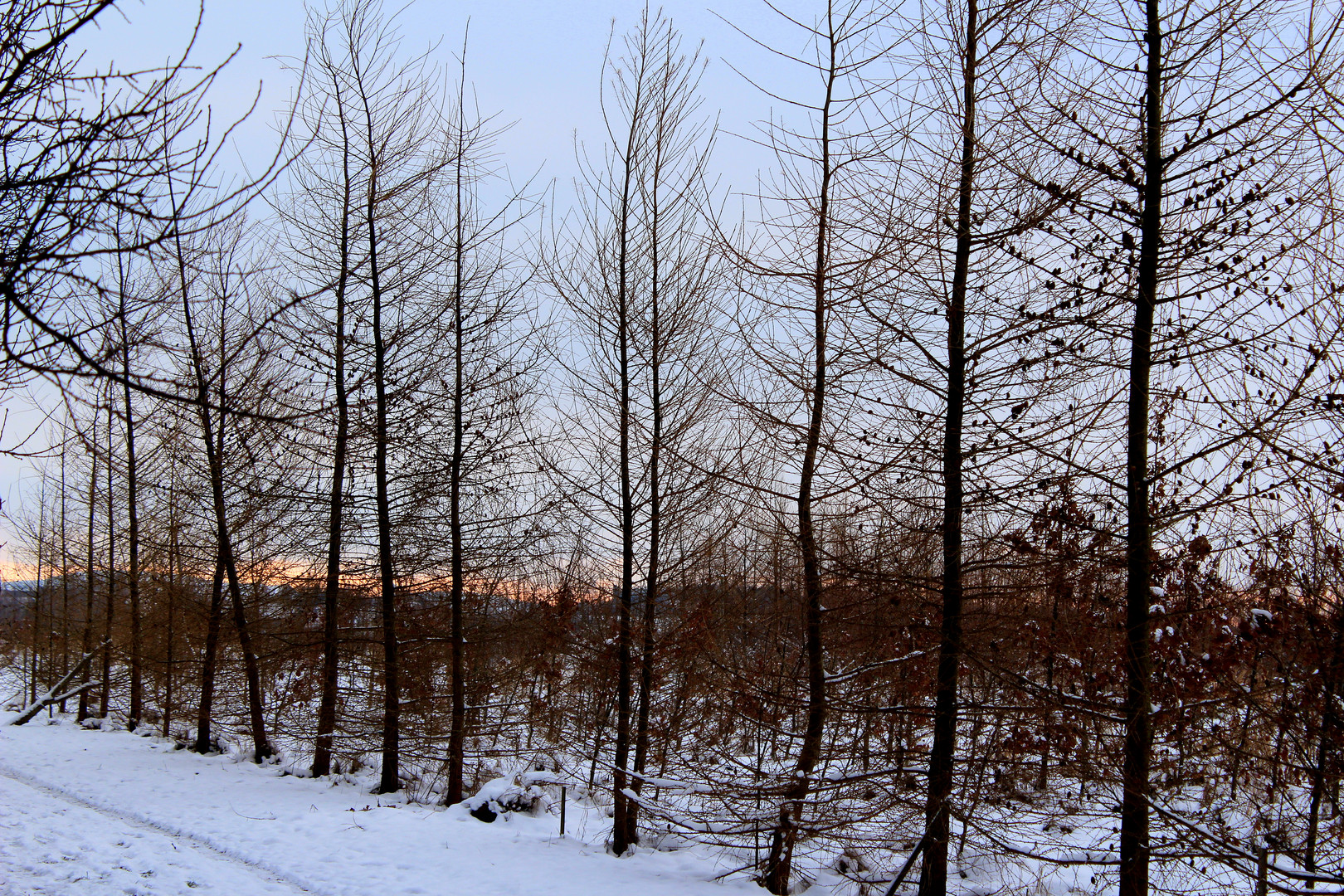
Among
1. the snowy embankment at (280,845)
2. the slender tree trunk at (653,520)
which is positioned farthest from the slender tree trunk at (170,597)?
the slender tree trunk at (653,520)

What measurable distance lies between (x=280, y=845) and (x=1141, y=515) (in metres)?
10.2

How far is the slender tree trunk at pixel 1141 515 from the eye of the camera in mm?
5341

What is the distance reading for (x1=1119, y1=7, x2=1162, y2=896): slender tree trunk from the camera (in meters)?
5.34

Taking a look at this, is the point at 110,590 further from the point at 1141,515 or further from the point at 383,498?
the point at 1141,515

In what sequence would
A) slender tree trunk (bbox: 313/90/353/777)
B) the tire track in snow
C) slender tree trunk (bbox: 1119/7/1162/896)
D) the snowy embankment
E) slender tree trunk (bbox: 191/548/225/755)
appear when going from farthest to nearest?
slender tree trunk (bbox: 191/548/225/755) → slender tree trunk (bbox: 313/90/353/777) → the tire track in snow → the snowy embankment → slender tree trunk (bbox: 1119/7/1162/896)

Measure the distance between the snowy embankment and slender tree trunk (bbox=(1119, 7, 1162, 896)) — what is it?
4919 millimetres

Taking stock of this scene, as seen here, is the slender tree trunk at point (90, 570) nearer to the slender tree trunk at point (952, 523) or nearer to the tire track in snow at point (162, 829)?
the tire track in snow at point (162, 829)

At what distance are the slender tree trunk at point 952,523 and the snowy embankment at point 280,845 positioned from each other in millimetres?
3714

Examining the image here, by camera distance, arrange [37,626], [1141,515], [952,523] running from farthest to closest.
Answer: [37,626] → [952,523] → [1141,515]

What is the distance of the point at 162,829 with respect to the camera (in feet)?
35.2

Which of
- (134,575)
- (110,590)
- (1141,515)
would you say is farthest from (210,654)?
(1141,515)

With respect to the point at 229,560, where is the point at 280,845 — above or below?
below

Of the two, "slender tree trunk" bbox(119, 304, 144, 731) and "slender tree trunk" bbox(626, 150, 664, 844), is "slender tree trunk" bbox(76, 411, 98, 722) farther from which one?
"slender tree trunk" bbox(626, 150, 664, 844)

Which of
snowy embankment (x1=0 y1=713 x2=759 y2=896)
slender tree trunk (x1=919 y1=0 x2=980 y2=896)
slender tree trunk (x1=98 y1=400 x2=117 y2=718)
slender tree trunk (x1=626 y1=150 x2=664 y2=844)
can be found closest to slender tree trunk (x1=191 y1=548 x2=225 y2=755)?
snowy embankment (x1=0 y1=713 x2=759 y2=896)
